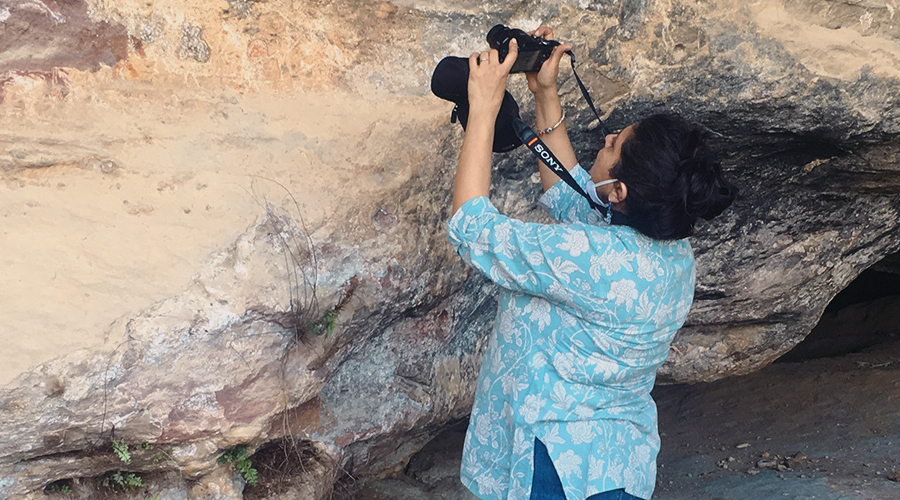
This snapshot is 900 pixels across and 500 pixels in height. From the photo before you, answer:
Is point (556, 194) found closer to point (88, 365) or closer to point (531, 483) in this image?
point (531, 483)

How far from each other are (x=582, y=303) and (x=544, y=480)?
0.42 m

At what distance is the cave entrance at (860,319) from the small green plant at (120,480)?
4007 millimetres

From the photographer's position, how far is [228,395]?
7.11 ft

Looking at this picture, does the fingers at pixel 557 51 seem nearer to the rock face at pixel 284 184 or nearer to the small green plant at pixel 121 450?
the rock face at pixel 284 184

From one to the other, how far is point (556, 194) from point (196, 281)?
40.8 inches

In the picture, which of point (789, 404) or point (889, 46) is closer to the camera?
point (889, 46)

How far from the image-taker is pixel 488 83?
1.73 meters

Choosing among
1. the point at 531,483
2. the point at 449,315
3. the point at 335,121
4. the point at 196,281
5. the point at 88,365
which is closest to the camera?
the point at 531,483

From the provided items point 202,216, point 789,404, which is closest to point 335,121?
point 202,216

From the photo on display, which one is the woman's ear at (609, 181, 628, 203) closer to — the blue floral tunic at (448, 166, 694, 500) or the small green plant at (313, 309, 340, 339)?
the blue floral tunic at (448, 166, 694, 500)

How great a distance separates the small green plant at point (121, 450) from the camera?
2.06 metres

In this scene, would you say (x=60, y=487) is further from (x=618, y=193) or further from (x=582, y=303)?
(x=618, y=193)

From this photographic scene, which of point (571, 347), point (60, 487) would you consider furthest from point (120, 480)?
point (571, 347)

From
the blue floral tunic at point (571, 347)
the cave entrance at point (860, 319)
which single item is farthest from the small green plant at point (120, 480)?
the cave entrance at point (860, 319)
